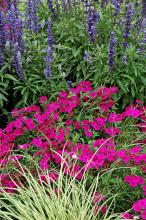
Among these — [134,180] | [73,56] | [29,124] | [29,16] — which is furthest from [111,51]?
[134,180]

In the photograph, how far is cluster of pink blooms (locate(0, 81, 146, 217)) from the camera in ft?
11.2

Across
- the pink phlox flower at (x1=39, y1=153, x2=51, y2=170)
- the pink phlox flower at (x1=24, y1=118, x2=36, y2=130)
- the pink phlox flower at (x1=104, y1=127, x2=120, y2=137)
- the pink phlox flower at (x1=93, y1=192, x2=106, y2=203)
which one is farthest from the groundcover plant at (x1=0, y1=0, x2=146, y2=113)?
the pink phlox flower at (x1=93, y1=192, x2=106, y2=203)

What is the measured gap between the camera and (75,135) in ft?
13.2

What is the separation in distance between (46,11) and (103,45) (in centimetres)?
133

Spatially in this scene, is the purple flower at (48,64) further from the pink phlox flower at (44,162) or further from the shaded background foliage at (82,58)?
the pink phlox flower at (44,162)

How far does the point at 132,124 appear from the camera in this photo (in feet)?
14.0

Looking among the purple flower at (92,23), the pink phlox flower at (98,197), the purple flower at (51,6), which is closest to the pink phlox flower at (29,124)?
the pink phlox flower at (98,197)

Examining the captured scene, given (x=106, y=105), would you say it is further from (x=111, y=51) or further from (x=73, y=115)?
(x=111, y=51)

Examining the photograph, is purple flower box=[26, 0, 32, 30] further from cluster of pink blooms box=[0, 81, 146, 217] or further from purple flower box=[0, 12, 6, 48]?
cluster of pink blooms box=[0, 81, 146, 217]

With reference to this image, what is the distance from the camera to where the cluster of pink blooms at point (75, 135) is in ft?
11.2

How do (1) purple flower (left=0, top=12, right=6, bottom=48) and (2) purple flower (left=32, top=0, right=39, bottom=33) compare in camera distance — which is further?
(2) purple flower (left=32, top=0, right=39, bottom=33)

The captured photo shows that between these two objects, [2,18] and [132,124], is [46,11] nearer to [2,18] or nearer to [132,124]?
[2,18]

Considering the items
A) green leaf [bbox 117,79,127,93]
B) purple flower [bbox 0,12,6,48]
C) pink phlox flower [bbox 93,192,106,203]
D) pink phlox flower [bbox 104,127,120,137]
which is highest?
purple flower [bbox 0,12,6,48]

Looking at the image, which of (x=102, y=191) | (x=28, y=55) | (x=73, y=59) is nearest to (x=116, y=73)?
(x=73, y=59)
